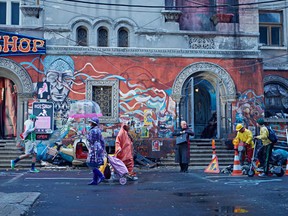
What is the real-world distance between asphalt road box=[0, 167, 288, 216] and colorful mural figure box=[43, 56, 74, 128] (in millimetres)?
8153

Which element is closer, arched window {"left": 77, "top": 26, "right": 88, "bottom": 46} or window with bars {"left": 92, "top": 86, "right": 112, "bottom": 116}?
window with bars {"left": 92, "top": 86, "right": 112, "bottom": 116}

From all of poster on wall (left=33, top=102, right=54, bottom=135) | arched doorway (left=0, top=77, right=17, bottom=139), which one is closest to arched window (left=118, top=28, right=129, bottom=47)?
poster on wall (left=33, top=102, right=54, bottom=135)

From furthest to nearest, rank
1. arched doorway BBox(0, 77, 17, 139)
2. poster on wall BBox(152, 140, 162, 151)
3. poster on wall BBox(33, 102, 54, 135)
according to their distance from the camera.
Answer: arched doorway BBox(0, 77, 17, 139)
poster on wall BBox(152, 140, 162, 151)
poster on wall BBox(33, 102, 54, 135)

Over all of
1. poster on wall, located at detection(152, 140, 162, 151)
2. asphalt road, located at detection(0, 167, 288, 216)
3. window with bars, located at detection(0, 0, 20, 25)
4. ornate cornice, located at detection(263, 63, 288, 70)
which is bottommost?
asphalt road, located at detection(0, 167, 288, 216)

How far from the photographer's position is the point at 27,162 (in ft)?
56.6

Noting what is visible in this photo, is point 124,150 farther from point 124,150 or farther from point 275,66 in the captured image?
point 275,66

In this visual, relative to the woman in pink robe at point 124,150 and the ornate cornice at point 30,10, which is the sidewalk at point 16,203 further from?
the ornate cornice at point 30,10

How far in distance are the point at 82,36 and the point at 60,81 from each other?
8.13 feet

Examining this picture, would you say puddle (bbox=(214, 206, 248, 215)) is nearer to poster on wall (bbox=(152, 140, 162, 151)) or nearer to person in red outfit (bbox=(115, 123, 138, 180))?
person in red outfit (bbox=(115, 123, 138, 180))

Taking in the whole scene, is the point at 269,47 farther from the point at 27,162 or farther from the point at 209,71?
the point at 27,162

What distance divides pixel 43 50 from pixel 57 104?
2.51 meters

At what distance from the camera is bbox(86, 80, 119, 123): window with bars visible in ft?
62.5

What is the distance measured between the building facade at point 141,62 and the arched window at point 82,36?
0.05 m

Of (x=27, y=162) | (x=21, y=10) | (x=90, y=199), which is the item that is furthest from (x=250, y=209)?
(x=21, y=10)
